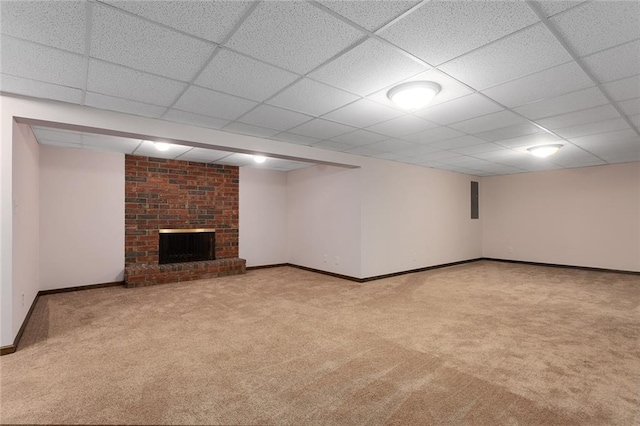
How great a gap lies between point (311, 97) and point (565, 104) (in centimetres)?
261

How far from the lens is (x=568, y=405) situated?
6.96 feet

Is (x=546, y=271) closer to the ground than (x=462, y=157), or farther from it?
closer to the ground

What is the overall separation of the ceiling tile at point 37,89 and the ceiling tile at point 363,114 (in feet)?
8.19

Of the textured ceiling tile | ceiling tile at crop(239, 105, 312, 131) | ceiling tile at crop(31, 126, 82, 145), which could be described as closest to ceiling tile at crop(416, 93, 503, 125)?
ceiling tile at crop(239, 105, 312, 131)

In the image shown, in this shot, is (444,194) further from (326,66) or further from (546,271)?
(326,66)

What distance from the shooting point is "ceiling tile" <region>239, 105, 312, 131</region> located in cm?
346

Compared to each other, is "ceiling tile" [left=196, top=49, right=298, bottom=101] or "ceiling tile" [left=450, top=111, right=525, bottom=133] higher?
"ceiling tile" [left=196, top=49, right=298, bottom=101]

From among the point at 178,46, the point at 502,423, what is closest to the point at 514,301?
the point at 502,423

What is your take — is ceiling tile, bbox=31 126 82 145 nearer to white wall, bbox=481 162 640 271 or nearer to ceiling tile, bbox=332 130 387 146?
ceiling tile, bbox=332 130 387 146

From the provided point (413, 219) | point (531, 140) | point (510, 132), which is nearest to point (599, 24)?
point (510, 132)

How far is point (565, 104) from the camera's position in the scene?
10.7 ft

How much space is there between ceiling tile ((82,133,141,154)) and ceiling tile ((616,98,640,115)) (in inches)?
239

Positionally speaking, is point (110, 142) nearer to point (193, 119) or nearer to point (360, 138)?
point (193, 119)

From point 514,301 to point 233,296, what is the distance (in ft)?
13.8
